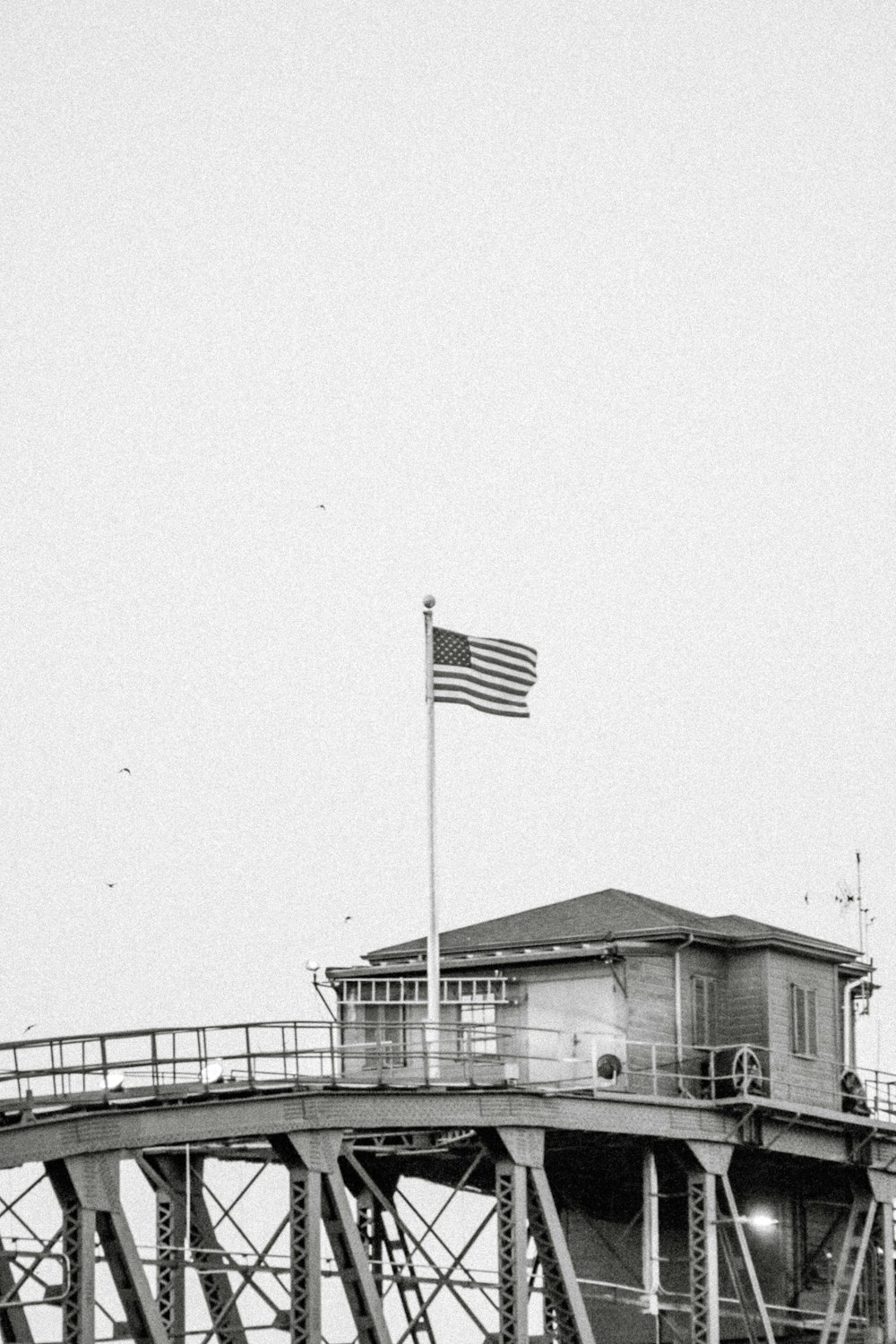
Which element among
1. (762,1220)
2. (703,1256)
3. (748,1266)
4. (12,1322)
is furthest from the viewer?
(762,1220)

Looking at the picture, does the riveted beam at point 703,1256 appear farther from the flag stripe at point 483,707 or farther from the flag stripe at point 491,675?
the flag stripe at point 491,675

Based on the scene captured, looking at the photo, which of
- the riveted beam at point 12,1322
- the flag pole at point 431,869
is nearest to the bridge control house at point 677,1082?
the flag pole at point 431,869

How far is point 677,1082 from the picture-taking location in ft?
190

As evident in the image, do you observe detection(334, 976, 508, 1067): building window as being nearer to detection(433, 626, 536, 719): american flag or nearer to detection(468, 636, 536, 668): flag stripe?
detection(433, 626, 536, 719): american flag

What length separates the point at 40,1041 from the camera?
48.6 meters

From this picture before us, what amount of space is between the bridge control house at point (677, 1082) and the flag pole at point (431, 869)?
92 cm

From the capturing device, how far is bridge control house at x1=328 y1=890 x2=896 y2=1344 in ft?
185

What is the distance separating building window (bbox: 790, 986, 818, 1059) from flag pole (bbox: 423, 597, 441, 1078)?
28.6 ft

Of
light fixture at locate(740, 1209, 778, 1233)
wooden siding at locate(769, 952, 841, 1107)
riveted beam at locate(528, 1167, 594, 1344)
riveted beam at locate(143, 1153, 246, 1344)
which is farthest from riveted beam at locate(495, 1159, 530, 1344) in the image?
wooden siding at locate(769, 952, 841, 1107)

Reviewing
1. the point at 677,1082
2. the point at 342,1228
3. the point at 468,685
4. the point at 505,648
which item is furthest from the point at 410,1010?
the point at 342,1228

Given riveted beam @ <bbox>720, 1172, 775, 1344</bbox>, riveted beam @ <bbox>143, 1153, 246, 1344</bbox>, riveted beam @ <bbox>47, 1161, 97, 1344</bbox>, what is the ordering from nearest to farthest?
1. riveted beam @ <bbox>47, 1161, 97, 1344</bbox>
2. riveted beam @ <bbox>143, 1153, 246, 1344</bbox>
3. riveted beam @ <bbox>720, 1172, 775, 1344</bbox>

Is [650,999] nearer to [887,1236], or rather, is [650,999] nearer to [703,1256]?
[703,1256]

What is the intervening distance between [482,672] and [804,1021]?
38.7 feet

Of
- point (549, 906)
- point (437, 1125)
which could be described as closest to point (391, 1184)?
point (549, 906)
